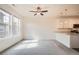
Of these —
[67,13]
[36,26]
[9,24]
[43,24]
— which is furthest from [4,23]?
[67,13]

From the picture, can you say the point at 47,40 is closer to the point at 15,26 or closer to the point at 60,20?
the point at 60,20

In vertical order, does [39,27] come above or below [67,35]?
above

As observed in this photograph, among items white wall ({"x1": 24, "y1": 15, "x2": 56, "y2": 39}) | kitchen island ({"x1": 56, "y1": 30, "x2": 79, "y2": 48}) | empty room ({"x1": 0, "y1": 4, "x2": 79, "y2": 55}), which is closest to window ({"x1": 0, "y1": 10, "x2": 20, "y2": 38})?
empty room ({"x1": 0, "y1": 4, "x2": 79, "y2": 55})

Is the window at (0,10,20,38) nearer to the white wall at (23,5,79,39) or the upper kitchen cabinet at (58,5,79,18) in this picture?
the white wall at (23,5,79,39)

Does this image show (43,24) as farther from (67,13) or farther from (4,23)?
(4,23)

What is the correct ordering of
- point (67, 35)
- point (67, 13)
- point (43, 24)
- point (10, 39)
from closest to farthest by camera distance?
point (67, 13)
point (43, 24)
point (10, 39)
point (67, 35)

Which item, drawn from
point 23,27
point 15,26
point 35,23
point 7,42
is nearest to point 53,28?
point 35,23

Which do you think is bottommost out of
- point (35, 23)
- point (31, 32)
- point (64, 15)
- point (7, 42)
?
point (7, 42)

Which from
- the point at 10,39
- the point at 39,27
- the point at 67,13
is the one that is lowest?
the point at 10,39

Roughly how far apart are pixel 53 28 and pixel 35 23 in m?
0.42

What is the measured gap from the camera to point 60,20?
2.62 meters

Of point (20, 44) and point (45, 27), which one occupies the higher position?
point (45, 27)

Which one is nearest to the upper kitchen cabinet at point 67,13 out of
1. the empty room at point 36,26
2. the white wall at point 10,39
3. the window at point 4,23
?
the empty room at point 36,26
